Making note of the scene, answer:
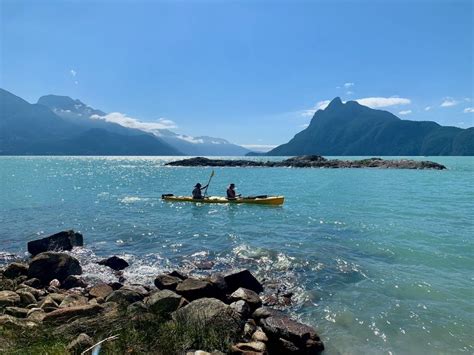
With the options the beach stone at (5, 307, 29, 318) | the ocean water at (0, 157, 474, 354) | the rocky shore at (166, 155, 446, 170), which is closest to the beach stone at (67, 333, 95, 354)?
the beach stone at (5, 307, 29, 318)

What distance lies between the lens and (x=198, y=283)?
11.7m

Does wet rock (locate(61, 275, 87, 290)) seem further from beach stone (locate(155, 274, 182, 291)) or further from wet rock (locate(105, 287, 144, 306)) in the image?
wet rock (locate(105, 287, 144, 306))

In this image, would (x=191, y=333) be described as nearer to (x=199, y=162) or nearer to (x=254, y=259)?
(x=254, y=259)

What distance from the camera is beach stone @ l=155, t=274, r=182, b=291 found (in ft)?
40.1

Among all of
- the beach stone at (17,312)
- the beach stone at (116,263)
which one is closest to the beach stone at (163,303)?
the beach stone at (17,312)

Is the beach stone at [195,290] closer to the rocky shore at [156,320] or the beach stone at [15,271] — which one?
the rocky shore at [156,320]

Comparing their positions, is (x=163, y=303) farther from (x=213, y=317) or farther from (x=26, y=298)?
(x=26, y=298)

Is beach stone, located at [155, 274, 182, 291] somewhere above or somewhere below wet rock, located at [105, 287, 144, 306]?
below

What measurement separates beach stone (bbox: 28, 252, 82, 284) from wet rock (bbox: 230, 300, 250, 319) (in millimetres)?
7148

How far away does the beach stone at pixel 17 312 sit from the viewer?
9.51 metres

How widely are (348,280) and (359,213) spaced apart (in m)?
16.1

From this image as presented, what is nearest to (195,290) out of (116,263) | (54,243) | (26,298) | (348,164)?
(26,298)

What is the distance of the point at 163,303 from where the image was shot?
10070mm

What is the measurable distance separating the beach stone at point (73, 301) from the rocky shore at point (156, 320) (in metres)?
0.03
